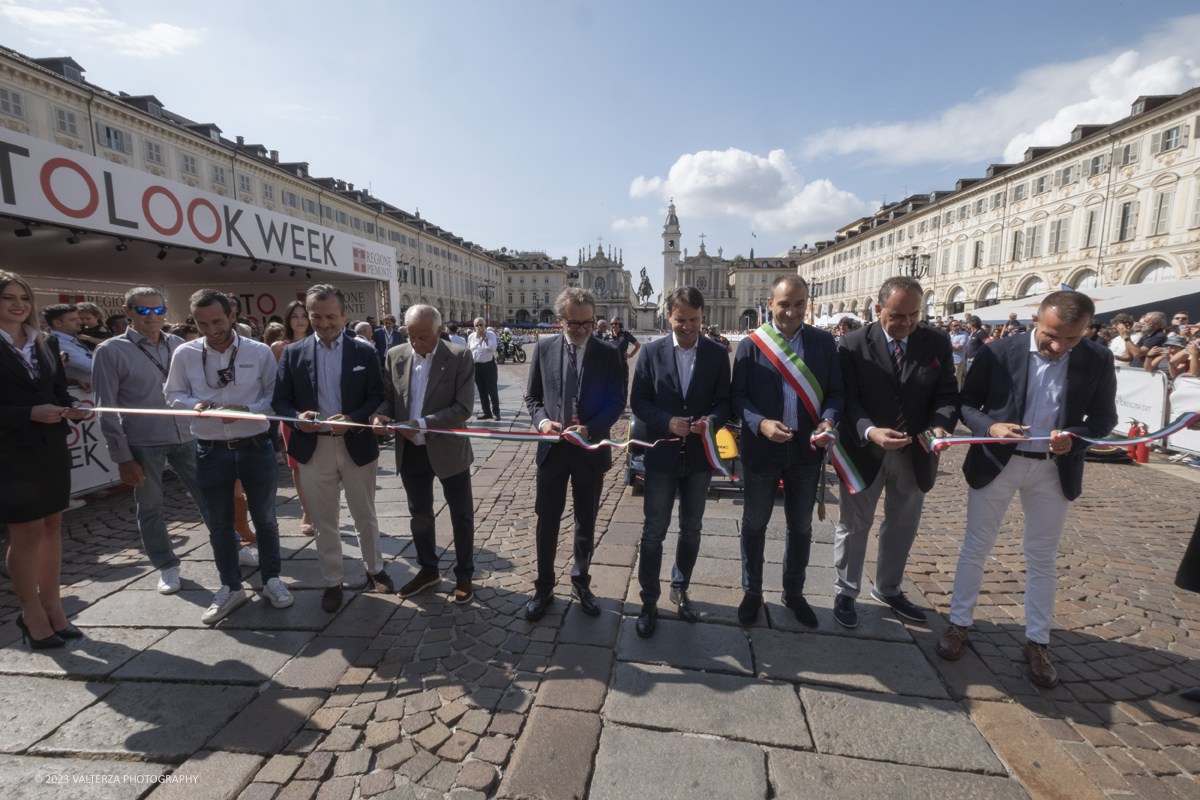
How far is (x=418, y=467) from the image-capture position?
334cm

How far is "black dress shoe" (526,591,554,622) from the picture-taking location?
313 centimetres

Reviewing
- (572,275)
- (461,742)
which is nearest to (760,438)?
(461,742)

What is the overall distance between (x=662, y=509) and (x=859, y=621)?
138 cm

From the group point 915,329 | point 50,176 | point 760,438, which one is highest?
point 50,176

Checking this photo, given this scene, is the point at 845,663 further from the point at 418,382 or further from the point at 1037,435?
the point at 418,382

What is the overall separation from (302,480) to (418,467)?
2.25ft

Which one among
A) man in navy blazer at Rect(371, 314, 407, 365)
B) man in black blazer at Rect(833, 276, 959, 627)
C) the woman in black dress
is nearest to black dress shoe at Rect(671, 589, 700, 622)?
man in black blazer at Rect(833, 276, 959, 627)

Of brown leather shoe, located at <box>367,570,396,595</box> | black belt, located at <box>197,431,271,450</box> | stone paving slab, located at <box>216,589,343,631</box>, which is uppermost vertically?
black belt, located at <box>197,431,271,450</box>

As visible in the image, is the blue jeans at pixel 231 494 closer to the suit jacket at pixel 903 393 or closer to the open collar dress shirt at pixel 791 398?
the open collar dress shirt at pixel 791 398

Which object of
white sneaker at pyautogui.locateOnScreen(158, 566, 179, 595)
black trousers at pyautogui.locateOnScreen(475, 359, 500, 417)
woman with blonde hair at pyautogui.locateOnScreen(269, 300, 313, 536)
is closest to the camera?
white sneaker at pyautogui.locateOnScreen(158, 566, 179, 595)

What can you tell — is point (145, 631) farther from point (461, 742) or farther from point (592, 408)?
point (592, 408)

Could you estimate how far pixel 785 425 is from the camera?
2861 millimetres

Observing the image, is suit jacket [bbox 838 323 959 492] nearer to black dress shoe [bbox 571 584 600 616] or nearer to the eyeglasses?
the eyeglasses

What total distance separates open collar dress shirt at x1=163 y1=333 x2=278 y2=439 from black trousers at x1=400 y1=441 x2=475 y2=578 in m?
0.90
